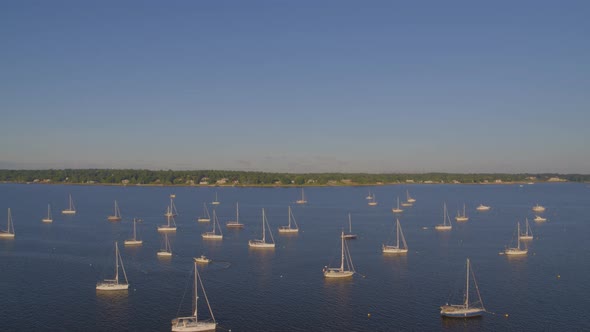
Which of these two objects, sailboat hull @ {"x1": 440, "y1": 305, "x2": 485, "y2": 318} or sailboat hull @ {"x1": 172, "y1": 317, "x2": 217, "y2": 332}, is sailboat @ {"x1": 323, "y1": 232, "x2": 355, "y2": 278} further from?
sailboat hull @ {"x1": 172, "y1": 317, "x2": 217, "y2": 332}

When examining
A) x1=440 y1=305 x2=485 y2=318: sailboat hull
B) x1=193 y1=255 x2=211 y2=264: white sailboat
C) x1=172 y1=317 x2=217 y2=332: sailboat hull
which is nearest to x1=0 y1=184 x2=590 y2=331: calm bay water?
x1=440 y1=305 x2=485 y2=318: sailboat hull

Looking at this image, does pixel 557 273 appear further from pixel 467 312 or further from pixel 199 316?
pixel 199 316

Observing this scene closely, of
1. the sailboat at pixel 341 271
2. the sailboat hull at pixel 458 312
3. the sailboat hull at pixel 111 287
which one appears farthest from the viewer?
the sailboat at pixel 341 271

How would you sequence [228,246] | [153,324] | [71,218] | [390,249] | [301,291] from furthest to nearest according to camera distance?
[71,218] < [228,246] < [390,249] < [301,291] < [153,324]

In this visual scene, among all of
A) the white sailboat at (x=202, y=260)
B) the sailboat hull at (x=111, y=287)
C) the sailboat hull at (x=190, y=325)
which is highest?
the white sailboat at (x=202, y=260)

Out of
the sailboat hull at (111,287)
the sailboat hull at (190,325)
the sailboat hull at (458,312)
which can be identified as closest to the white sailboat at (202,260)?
the sailboat hull at (111,287)

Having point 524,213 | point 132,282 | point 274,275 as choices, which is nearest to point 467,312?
point 274,275

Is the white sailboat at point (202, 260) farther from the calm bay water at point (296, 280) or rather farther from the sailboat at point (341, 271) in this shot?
the sailboat at point (341, 271)
